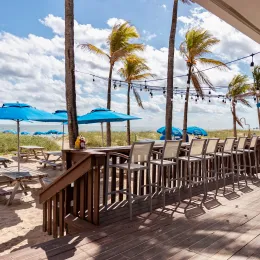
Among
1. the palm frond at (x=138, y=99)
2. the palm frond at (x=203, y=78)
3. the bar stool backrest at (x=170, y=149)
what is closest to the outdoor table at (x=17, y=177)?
the bar stool backrest at (x=170, y=149)

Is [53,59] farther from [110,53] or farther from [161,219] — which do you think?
[161,219]

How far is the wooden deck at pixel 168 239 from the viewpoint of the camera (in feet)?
7.80

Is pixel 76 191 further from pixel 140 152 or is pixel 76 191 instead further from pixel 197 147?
pixel 197 147

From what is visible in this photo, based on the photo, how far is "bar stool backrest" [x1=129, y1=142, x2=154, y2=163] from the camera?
11.4 ft

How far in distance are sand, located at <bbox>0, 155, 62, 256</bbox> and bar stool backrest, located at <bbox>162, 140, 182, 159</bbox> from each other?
2.03 m

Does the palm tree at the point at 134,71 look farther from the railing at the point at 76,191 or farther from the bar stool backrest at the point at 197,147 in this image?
the railing at the point at 76,191

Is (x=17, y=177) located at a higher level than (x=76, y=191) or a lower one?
lower

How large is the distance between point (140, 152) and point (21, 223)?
7.82 feet

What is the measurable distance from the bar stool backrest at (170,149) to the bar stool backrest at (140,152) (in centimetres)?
30

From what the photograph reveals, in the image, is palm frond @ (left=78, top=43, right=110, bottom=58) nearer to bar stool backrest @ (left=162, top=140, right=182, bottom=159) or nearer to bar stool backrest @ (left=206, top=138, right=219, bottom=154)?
bar stool backrest @ (left=206, top=138, right=219, bottom=154)

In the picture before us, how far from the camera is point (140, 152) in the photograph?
3607 mm

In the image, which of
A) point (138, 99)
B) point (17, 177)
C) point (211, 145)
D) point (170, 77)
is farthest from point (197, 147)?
point (138, 99)

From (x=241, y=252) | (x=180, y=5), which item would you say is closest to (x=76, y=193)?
(x=241, y=252)

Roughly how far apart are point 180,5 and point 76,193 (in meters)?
7.17
